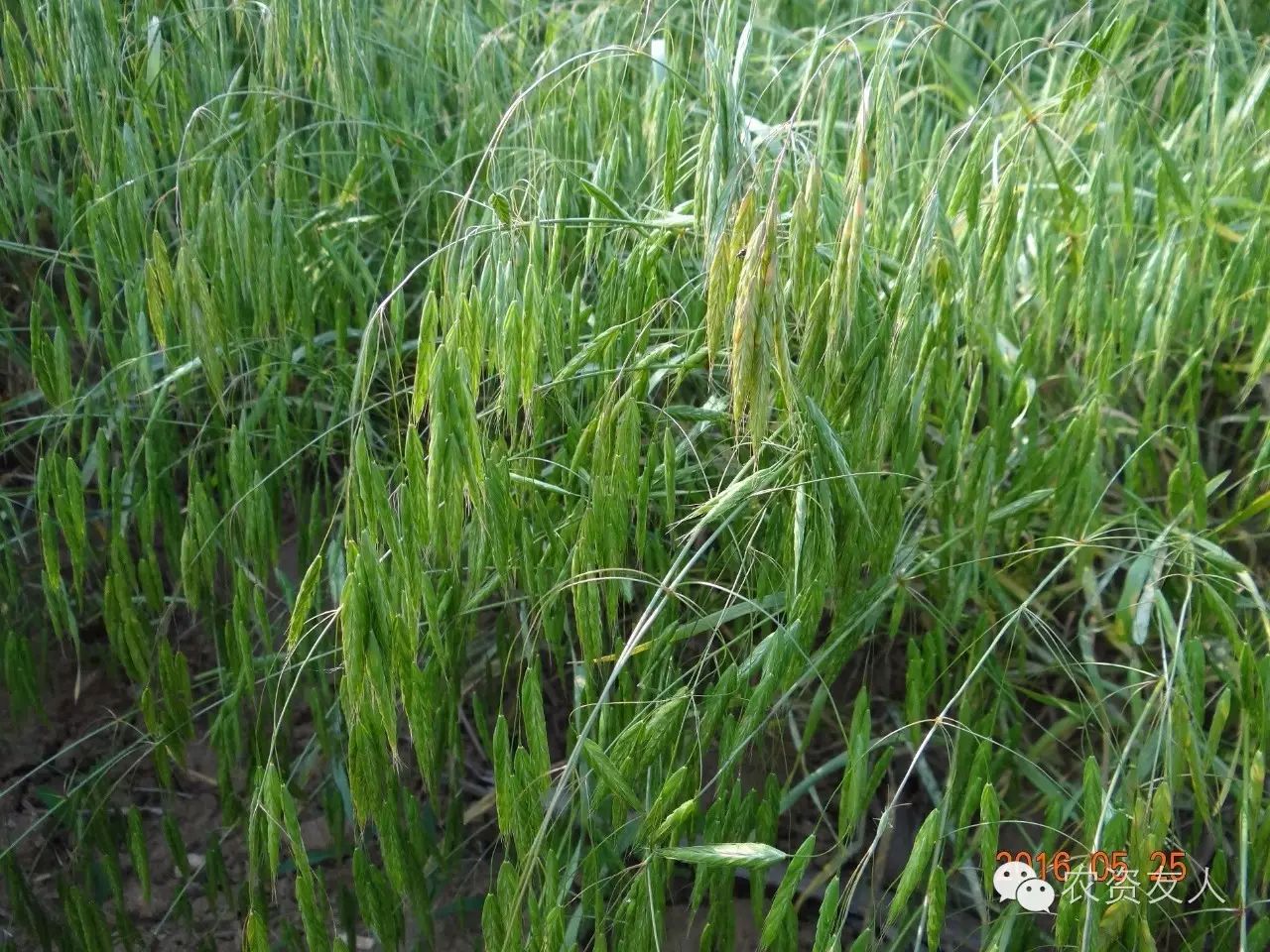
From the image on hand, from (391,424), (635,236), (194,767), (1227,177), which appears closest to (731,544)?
(635,236)

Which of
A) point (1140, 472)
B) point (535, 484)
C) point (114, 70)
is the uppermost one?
point (114, 70)

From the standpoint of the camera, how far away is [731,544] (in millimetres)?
1092

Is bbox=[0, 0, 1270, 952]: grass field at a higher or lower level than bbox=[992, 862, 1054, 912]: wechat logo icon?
higher

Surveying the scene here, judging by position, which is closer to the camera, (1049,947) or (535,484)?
(535,484)

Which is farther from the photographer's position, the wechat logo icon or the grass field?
the wechat logo icon

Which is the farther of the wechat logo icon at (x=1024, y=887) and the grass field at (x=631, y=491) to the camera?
Result: the wechat logo icon at (x=1024, y=887)

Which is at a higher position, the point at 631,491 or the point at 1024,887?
the point at 631,491

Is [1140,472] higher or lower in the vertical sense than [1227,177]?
lower

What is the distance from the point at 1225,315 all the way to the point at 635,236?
572 millimetres

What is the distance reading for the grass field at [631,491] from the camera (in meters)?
0.92

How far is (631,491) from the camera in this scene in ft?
3.16

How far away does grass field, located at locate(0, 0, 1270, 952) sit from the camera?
0.92 meters

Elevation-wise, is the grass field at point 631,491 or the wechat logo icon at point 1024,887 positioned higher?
the grass field at point 631,491

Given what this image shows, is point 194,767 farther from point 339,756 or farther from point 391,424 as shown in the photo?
point 391,424
